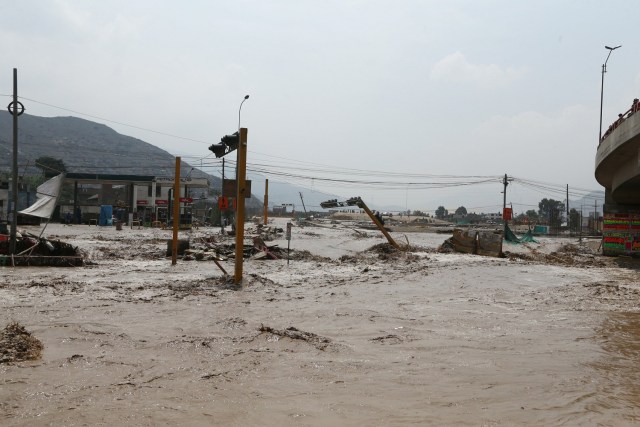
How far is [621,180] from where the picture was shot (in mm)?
23812

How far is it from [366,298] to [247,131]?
5.25 m

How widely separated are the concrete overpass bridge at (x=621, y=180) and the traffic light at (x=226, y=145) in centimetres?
1365

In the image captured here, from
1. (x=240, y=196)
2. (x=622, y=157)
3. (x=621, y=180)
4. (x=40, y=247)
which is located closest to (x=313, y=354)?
(x=240, y=196)

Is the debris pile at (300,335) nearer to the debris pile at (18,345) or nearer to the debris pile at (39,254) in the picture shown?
the debris pile at (18,345)

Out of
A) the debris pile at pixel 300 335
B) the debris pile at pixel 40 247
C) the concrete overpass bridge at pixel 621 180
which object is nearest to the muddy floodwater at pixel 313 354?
the debris pile at pixel 300 335

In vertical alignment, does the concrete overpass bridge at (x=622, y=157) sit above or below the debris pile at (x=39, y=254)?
above

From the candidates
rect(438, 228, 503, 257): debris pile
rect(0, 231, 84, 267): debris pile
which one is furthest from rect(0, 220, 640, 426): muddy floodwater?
rect(438, 228, 503, 257): debris pile

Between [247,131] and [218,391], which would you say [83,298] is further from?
[218,391]

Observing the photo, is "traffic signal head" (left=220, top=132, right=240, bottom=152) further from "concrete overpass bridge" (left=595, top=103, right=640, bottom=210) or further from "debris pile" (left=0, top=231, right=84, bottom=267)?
"concrete overpass bridge" (left=595, top=103, right=640, bottom=210)

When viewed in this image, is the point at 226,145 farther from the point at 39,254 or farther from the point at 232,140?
the point at 39,254

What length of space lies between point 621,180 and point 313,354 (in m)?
22.6

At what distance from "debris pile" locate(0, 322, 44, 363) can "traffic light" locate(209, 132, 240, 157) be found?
24.3 ft

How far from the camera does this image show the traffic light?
44.0 ft

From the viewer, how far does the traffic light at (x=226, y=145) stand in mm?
13398
